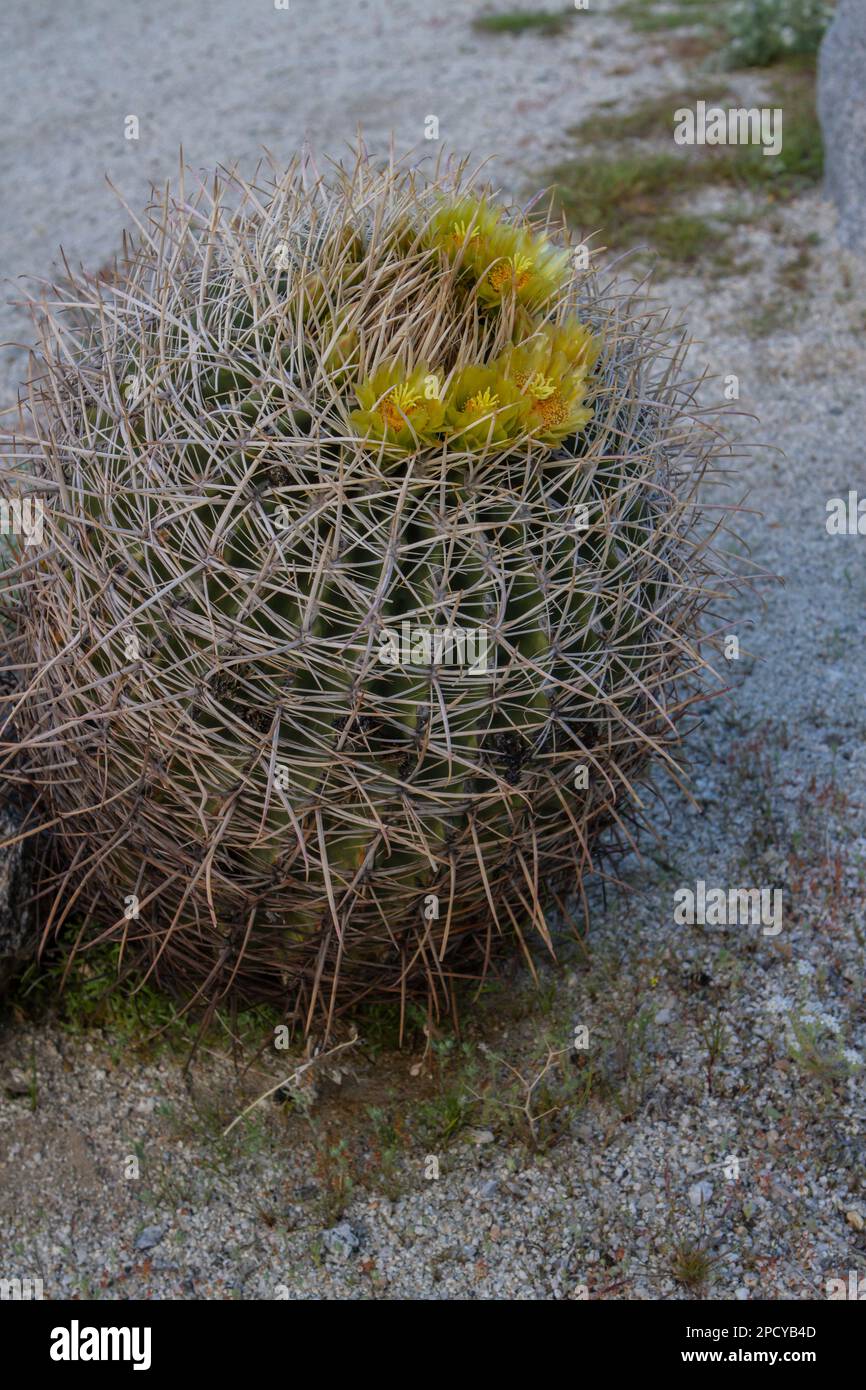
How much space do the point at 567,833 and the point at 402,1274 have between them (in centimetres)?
102

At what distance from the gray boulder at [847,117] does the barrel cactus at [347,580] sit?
4.11 meters

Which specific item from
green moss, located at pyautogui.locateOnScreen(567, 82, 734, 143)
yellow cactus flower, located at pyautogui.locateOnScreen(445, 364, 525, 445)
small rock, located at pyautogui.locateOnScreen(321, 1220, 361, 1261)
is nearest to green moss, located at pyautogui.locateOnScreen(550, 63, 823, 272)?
green moss, located at pyautogui.locateOnScreen(567, 82, 734, 143)

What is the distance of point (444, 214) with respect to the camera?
2715 millimetres

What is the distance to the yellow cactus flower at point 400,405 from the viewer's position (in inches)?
93.6

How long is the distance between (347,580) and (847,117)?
521 cm

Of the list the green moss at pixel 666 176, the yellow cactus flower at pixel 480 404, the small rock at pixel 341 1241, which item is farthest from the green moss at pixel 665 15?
the small rock at pixel 341 1241

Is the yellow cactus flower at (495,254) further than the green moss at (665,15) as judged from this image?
No

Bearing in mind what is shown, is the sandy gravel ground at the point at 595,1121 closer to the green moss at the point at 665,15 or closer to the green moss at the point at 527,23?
the green moss at the point at 665,15

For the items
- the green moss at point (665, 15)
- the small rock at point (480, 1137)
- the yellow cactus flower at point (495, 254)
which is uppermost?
the green moss at point (665, 15)

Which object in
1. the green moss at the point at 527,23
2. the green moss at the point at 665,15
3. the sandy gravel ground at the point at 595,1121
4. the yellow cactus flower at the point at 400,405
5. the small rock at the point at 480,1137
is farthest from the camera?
the green moss at the point at 527,23

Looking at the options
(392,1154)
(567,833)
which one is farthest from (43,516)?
(392,1154)

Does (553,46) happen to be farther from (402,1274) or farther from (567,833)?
(402,1274)

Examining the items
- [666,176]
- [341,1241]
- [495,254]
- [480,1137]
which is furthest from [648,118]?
[341,1241]

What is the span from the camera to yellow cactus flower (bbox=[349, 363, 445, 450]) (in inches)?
93.6
